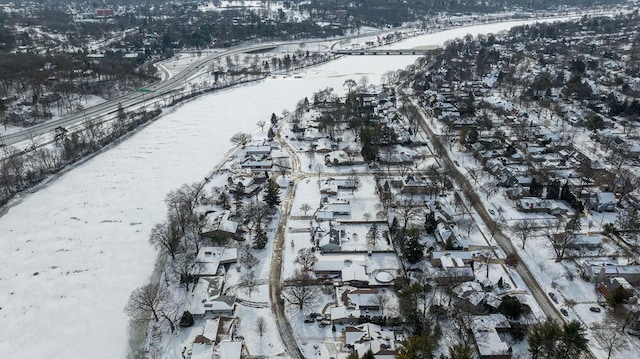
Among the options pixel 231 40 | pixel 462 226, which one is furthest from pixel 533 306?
pixel 231 40

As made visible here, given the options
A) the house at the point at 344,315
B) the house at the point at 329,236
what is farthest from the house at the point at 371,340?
the house at the point at 329,236

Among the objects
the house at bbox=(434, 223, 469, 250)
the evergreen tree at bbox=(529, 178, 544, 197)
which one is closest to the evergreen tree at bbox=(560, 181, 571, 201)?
the evergreen tree at bbox=(529, 178, 544, 197)

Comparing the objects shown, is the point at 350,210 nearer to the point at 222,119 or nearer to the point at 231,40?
the point at 222,119

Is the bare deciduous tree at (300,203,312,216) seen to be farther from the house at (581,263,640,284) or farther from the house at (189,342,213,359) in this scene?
the house at (581,263,640,284)

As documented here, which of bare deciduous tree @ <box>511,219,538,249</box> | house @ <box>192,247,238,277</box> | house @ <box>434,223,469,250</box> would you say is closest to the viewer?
house @ <box>192,247,238,277</box>

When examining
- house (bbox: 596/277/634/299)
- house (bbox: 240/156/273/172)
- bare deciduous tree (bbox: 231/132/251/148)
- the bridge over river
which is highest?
the bridge over river

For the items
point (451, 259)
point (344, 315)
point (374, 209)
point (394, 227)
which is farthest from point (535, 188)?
point (344, 315)

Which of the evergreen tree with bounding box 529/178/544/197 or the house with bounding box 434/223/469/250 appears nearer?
the house with bounding box 434/223/469/250
